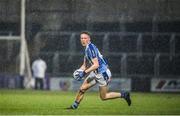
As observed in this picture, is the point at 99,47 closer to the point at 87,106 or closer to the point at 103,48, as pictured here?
the point at 103,48

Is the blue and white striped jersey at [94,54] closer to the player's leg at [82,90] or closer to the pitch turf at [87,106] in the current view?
the player's leg at [82,90]

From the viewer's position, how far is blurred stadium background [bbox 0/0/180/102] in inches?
795

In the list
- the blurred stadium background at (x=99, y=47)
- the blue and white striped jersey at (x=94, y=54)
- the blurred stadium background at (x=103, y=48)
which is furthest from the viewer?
the blurred stadium background at (x=103, y=48)

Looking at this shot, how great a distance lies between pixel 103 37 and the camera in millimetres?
20812

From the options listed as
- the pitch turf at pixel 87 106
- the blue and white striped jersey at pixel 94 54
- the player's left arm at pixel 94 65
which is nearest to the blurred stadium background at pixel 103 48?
the pitch turf at pixel 87 106

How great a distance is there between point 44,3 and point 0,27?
4.30 metres

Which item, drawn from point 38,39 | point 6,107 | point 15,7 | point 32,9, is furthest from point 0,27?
point 6,107

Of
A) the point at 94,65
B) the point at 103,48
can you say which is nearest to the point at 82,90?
the point at 94,65

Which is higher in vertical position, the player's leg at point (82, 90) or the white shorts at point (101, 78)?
the white shorts at point (101, 78)

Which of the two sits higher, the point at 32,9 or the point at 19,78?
the point at 32,9

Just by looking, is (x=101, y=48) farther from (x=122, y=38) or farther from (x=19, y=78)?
(x=19, y=78)

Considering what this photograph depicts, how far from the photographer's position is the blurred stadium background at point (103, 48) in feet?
66.3

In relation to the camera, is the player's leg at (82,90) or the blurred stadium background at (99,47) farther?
the blurred stadium background at (99,47)

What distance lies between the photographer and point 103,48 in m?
21.1
